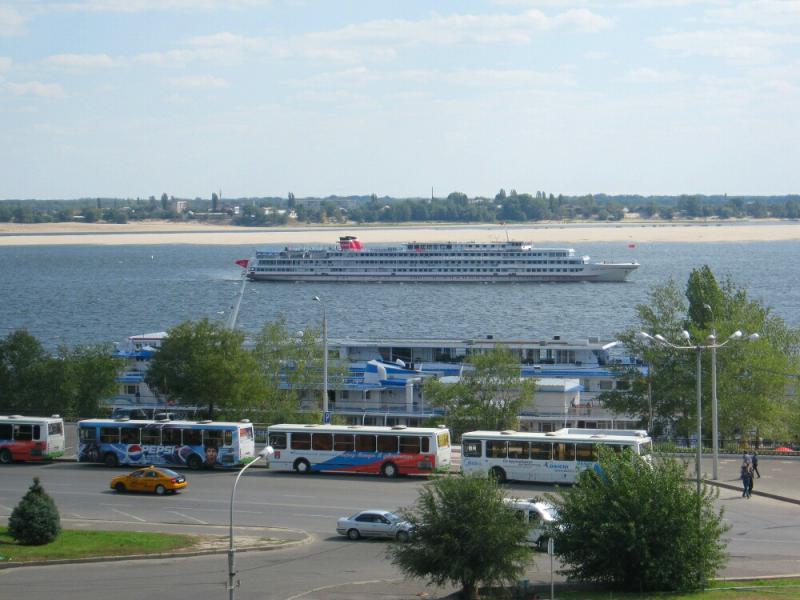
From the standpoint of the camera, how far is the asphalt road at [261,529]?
23078 mm

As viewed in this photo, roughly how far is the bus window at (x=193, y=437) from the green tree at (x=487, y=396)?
425 inches

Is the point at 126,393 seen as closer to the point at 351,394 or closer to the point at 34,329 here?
the point at 351,394

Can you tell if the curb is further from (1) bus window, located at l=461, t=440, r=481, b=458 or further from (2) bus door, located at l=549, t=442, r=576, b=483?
(2) bus door, located at l=549, t=442, r=576, b=483

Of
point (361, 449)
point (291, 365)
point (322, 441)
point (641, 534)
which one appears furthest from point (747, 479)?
point (291, 365)

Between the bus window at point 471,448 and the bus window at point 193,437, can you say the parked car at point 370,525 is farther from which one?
the bus window at point 193,437

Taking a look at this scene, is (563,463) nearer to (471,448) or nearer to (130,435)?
(471,448)

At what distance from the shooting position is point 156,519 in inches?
1174

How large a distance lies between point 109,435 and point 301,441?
6335 mm

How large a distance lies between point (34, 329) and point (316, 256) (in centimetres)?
7656

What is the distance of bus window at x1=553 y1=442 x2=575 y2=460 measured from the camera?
33.4m

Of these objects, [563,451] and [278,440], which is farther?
[278,440]

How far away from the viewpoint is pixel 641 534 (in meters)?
21.5

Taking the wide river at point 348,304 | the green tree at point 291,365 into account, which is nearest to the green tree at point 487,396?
the green tree at point 291,365

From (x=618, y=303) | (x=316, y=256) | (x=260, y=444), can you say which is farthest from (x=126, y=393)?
Answer: (x=316, y=256)
